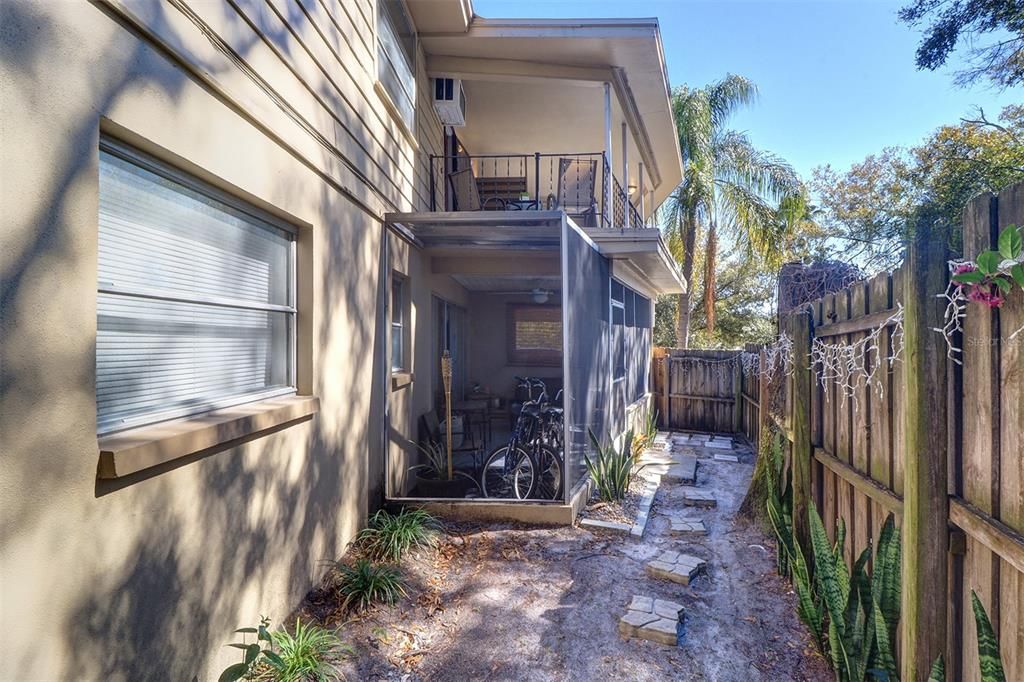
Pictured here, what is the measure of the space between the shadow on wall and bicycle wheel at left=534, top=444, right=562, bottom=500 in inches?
Answer: 95.3

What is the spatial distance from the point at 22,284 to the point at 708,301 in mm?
17402

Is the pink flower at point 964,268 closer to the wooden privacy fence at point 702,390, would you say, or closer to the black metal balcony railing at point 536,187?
the black metal balcony railing at point 536,187

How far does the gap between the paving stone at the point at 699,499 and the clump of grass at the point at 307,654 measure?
4024 millimetres

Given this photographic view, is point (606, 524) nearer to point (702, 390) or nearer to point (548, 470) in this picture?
point (548, 470)

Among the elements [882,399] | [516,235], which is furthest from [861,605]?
[516,235]

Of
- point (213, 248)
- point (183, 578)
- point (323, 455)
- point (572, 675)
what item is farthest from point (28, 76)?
point (572, 675)

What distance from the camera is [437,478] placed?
17.6 feet

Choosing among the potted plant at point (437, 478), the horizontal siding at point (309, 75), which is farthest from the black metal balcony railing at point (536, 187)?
the potted plant at point (437, 478)

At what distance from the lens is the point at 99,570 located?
1771 mm

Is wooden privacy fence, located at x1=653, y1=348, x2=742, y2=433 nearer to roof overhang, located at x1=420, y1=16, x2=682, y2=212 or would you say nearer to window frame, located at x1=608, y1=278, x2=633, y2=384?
window frame, located at x1=608, y1=278, x2=633, y2=384

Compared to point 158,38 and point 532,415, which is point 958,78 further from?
point 158,38

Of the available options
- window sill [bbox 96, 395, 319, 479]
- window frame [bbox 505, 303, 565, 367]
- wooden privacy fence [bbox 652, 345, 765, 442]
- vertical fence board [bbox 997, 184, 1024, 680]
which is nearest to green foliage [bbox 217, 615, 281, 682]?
window sill [bbox 96, 395, 319, 479]

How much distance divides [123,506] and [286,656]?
115 cm

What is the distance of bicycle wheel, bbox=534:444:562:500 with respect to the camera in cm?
523
